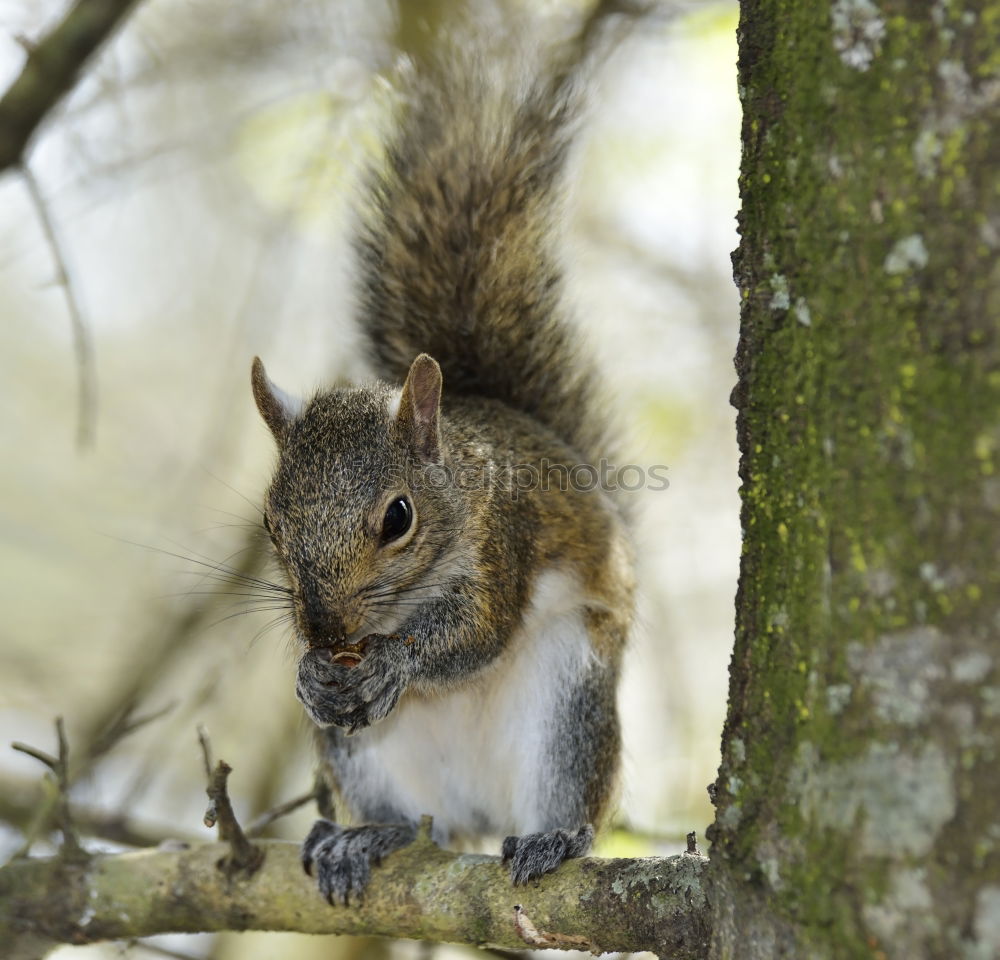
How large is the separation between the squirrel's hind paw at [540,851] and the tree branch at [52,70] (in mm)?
1862

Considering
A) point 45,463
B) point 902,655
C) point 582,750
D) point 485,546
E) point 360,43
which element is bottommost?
point 902,655

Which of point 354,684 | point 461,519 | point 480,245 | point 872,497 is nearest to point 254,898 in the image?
point 354,684

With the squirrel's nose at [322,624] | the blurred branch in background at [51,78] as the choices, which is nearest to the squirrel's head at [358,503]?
the squirrel's nose at [322,624]

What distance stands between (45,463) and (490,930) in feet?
17.5

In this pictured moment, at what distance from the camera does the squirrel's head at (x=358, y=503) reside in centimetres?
228

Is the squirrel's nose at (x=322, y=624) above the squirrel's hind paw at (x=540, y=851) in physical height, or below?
above

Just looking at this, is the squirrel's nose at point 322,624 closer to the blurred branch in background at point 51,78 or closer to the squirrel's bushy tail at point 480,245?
the blurred branch in background at point 51,78

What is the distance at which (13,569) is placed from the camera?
6.05m

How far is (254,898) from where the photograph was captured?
2232 millimetres

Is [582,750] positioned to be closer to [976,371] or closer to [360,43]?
[976,371]

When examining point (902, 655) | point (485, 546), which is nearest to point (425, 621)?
point (485, 546)

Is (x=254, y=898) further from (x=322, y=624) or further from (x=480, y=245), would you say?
(x=480, y=245)

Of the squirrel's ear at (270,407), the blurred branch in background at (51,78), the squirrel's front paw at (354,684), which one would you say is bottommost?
the squirrel's front paw at (354,684)

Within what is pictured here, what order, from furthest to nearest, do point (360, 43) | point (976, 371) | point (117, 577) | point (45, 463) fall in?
1. point (45, 463)
2. point (117, 577)
3. point (360, 43)
4. point (976, 371)
